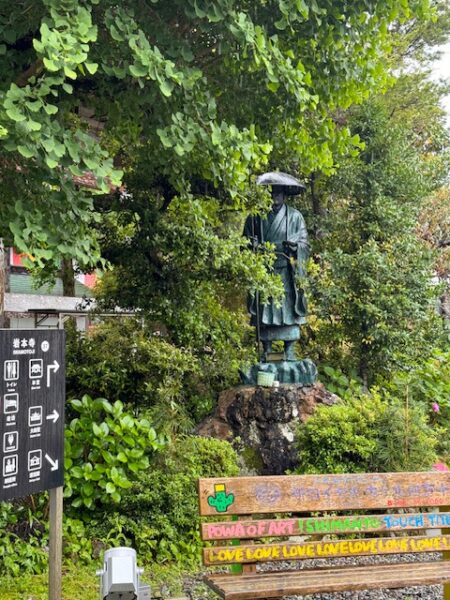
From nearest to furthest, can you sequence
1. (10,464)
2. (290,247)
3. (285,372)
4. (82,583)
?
1. (10,464)
2. (82,583)
3. (285,372)
4. (290,247)

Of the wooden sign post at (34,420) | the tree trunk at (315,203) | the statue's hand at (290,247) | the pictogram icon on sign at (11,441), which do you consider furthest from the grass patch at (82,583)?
the tree trunk at (315,203)

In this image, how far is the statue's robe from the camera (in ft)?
22.0

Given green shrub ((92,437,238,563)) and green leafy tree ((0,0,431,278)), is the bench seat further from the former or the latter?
green leafy tree ((0,0,431,278))

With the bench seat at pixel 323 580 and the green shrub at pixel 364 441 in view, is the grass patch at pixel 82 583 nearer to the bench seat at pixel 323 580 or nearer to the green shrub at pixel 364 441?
the bench seat at pixel 323 580

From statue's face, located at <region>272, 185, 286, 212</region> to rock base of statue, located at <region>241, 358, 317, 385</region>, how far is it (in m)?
1.90

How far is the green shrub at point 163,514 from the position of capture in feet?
14.1

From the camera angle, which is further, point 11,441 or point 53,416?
point 53,416

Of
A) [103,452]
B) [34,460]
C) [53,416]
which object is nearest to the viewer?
[34,460]

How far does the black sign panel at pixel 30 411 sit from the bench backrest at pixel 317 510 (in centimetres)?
87

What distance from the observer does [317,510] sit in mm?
3316

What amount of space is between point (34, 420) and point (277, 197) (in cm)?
466

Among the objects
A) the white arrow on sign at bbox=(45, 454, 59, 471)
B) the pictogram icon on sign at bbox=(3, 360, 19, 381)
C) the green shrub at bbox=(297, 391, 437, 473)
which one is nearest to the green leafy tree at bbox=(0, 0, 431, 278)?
the pictogram icon on sign at bbox=(3, 360, 19, 381)

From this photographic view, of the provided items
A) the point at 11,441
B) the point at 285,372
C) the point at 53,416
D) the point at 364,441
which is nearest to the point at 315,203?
the point at 285,372

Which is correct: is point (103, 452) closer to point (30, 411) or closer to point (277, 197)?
point (30, 411)
